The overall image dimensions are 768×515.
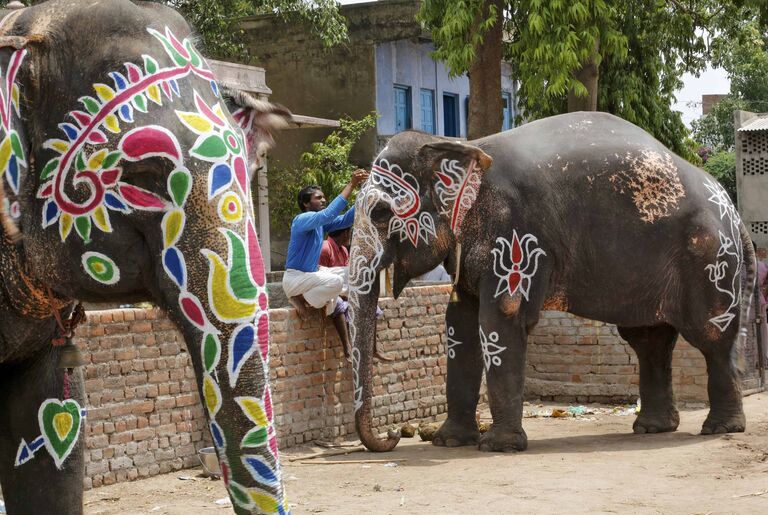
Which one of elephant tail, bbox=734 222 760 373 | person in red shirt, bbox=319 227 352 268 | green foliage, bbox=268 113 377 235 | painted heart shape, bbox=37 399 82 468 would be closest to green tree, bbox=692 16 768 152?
green foliage, bbox=268 113 377 235

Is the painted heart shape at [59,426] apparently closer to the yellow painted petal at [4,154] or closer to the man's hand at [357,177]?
the yellow painted petal at [4,154]

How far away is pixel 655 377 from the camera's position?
10.2 meters

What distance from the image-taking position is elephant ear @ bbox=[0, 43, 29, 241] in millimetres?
3104

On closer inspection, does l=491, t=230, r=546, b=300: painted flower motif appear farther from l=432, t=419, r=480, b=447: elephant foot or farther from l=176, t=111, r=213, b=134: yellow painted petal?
l=176, t=111, r=213, b=134: yellow painted petal

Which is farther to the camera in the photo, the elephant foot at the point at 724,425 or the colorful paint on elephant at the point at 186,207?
the elephant foot at the point at 724,425

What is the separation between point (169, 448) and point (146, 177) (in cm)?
520

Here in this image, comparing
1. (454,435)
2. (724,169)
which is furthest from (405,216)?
(724,169)

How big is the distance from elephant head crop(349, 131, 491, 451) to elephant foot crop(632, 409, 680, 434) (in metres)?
2.19

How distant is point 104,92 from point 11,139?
264mm

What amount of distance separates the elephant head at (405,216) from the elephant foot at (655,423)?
2.19 metres

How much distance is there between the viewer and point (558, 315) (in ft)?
40.3

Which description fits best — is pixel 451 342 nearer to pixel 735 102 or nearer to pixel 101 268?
pixel 101 268

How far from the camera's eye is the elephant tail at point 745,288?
32.2ft

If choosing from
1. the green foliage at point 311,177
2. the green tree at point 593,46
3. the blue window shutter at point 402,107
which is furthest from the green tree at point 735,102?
the green foliage at point 311,177
